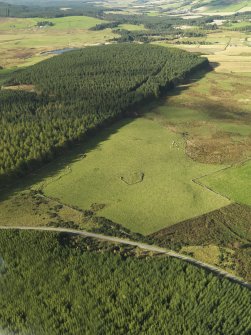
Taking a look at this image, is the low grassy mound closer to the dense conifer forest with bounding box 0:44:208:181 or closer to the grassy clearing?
the grassy clearing

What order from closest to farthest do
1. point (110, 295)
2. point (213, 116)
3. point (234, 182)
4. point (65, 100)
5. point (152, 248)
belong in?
point (110, 295) < point (152, 248) < point (234, 182) < point (213, 116) < point (65, 100)

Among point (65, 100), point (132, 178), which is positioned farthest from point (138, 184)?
point (65, 100)

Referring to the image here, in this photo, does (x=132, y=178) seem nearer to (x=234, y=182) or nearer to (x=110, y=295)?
(x=234, y=182)

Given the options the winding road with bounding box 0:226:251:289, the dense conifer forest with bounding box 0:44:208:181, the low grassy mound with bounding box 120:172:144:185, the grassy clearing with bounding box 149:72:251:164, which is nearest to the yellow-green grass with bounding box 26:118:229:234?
the low grassy mound with bounding box 120:172:144:185

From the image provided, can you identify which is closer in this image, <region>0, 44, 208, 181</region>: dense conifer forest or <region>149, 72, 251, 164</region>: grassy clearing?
<region>0, 44, 208, 181</region>: dense conifer forest

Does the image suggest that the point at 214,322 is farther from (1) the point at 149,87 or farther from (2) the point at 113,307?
(1) the point at 149,87

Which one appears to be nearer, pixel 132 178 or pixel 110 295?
pixel 110 295
